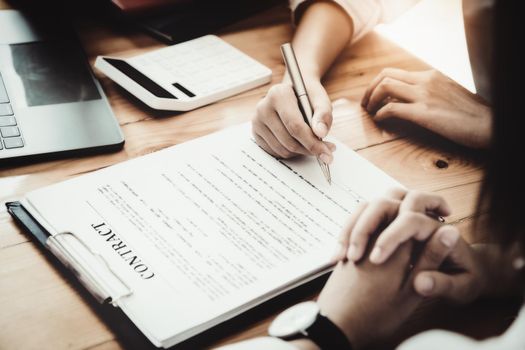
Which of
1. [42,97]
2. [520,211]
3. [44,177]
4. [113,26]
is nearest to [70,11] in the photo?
[113,26]

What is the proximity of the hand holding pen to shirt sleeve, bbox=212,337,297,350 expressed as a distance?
28cm

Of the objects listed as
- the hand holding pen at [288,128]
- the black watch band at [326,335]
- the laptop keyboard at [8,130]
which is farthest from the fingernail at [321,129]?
the laptop keyboard at [8,130]

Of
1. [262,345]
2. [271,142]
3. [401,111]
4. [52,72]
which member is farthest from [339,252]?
[52,72]

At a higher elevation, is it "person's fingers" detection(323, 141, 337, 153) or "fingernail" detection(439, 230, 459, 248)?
"fingernail" detection(439, 230, 459, 248)

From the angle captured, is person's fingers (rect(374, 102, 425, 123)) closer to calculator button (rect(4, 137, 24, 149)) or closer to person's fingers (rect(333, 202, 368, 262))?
person's fingers (rect(333, 202, 368, 262))

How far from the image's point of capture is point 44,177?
0.71m

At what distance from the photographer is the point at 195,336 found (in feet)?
1.69

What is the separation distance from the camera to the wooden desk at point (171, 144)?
0.53 m

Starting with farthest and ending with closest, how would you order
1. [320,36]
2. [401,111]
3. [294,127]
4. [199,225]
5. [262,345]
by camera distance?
[320,36] → [401,111] → [294,127] → [199,225] → [262,345]

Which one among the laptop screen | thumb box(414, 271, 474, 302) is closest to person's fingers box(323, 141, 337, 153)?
thumb box(414, 271, 474, 302)

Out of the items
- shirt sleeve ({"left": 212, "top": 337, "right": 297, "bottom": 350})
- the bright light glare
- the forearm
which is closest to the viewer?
shirt sleeve ({"left": 212, "top": 337, "right": 297, "bottom": 350})

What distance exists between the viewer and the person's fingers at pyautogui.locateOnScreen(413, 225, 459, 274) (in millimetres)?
530

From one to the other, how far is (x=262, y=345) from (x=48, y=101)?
20.2 inches

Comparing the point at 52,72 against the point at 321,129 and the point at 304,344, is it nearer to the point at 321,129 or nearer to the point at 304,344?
the point at 321,129
